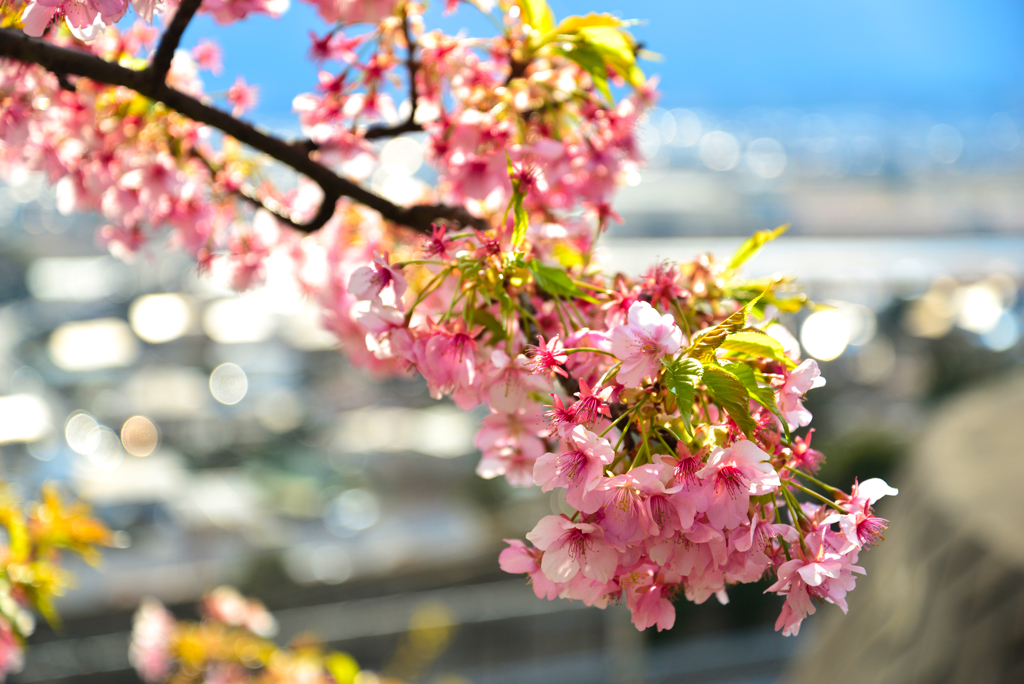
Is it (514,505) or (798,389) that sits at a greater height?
(514,505)

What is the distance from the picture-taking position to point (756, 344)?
0.34m

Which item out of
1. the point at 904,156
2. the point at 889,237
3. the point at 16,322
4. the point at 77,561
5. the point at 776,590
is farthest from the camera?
the point at 904,156

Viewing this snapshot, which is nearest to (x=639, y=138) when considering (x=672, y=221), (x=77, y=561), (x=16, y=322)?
(x=77, y=561)

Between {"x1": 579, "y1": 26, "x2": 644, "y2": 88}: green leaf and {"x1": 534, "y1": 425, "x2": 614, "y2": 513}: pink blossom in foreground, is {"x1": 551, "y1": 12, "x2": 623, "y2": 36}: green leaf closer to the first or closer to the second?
{"x1": 579, "y1": 26, "x2": 644, "y2": 88}: green leaf

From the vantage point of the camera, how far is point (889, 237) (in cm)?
930

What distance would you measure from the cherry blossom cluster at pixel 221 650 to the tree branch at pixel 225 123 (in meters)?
0.80

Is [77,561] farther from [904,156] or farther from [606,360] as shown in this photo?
[904,156]

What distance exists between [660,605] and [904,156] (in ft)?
38.7

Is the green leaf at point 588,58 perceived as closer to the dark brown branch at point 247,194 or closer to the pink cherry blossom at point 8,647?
the dark brown branch at point 247,194

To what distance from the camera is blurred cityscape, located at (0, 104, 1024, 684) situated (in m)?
3.21

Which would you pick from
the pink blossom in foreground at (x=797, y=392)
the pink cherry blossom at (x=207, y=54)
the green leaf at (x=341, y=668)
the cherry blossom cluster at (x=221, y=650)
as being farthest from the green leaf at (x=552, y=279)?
the cherry blossom cluster at (x=221, y=650)

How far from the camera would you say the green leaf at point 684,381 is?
0.31 meters

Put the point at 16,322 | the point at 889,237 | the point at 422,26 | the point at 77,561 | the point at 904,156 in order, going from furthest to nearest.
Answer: the point at 904,156 < the point at 889,237 < the point at 16,322 < the point at 77,561 < the point at 422,26

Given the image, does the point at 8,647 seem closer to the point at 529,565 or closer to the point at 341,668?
the point at 341,668
